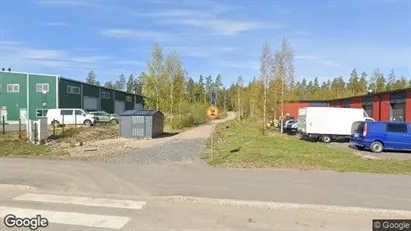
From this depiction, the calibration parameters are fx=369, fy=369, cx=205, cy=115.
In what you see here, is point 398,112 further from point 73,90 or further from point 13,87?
point 13,87

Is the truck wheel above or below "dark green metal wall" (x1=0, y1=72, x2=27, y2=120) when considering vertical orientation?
below

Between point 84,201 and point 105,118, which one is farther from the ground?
point 105,118

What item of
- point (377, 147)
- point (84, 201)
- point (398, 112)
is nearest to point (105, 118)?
point (398, 112)

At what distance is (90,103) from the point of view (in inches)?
2283

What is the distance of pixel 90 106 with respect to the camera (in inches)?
2281

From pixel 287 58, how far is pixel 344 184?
92.9 ft

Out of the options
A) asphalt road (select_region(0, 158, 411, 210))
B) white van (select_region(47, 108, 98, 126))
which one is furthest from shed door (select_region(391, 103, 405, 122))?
white van (select_region(47, 108, 98, 126))

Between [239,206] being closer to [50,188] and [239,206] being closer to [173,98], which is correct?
[50,188]

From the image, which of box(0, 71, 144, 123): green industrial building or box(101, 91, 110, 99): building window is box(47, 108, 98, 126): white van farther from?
box(101, 91, 110, 99): building window

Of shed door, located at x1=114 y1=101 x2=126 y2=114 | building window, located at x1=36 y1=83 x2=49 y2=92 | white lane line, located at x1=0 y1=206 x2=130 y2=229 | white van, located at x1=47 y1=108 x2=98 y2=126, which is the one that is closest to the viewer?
white lane line, located at x1=0 y1=206 x2=130 y2=229

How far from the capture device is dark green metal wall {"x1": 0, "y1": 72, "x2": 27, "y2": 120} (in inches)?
1917

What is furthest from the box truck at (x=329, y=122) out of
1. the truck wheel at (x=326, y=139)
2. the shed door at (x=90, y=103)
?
the shed door at (x=90, y=103)

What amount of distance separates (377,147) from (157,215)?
17.0 m

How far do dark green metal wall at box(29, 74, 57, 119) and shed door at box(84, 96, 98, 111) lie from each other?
7824 mm
